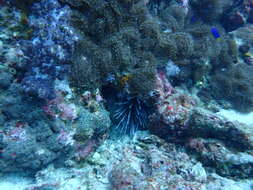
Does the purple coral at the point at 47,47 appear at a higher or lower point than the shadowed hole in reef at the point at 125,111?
higher

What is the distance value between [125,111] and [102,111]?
0.56m

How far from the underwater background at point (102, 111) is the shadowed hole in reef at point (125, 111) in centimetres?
3

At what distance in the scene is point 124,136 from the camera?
5.09m

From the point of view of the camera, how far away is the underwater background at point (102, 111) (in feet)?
11.7

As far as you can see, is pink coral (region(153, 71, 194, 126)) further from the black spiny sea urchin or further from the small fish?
the small fish

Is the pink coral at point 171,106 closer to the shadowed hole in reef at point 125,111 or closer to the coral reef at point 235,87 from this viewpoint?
the shadowed hole in reef at point 125,111

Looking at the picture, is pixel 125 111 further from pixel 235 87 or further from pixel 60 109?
pixel 235 87

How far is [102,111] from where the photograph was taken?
14.7ft

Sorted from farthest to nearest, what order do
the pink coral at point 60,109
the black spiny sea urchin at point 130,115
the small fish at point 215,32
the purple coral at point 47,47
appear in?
1. the small fish at point 215,32
2. the black spiny sea urchin at point 130,115
3. the pink coral at point 60,109
4. the purple coral at point 47,47

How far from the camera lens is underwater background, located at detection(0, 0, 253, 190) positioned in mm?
3574

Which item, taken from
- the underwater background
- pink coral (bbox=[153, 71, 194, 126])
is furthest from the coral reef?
pink coral (bbox=[153, 71, 194, 126])

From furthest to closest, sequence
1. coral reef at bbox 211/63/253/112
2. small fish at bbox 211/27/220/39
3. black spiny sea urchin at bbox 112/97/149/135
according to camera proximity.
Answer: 1. small fish at bbox 211/27/220/39
2. coral reef at bbox 211/63/253/112
3. black spiny sea urchin at bbox 112/97/149/135

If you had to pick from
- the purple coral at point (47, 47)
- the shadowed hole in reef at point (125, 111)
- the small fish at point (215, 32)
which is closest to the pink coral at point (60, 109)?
the purple coral at point (47, 47)

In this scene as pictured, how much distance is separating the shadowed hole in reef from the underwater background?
25mm
